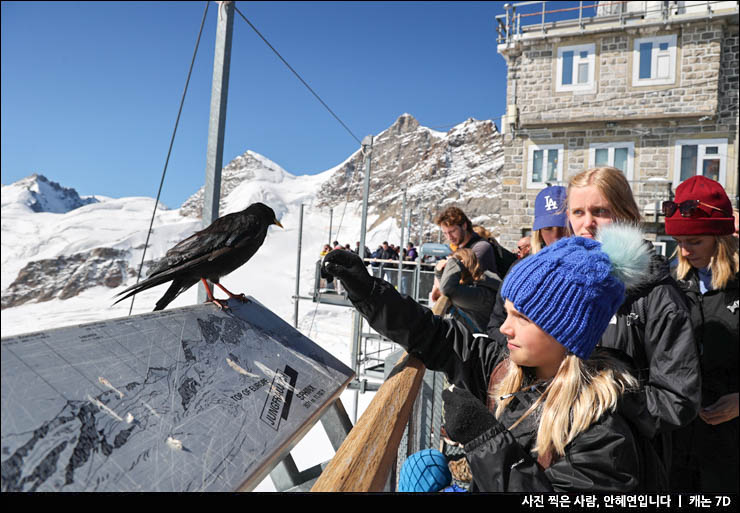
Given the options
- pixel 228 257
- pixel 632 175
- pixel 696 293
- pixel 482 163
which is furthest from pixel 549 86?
pixel 482 163

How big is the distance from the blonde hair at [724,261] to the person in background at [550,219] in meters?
0.57

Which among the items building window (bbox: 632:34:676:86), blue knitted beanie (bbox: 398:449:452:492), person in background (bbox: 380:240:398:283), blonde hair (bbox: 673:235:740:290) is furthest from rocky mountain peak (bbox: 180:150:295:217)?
building window (bbox: 632:34:676:86)

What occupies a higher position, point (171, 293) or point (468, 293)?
point (171, 293)

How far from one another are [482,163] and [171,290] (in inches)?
2511

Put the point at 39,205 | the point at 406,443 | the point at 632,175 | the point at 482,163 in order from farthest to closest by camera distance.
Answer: the point at 482,163 < the point at 632,175 < the point at 406,443 < the point at 39,205

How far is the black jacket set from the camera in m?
1.33

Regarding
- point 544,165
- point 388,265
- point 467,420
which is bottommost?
point 388,265

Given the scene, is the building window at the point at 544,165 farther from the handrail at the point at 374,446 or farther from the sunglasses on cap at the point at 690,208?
the handrail at the point at 374,446

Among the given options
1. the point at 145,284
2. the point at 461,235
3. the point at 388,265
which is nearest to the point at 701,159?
the point at 388,265

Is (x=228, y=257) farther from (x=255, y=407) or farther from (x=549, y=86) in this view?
(x=549, y=86)

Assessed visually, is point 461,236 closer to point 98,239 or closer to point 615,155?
point 98,239

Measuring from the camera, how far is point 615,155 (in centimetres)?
1539

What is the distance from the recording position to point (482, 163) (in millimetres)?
62344

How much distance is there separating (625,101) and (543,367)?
16198 millimetres
